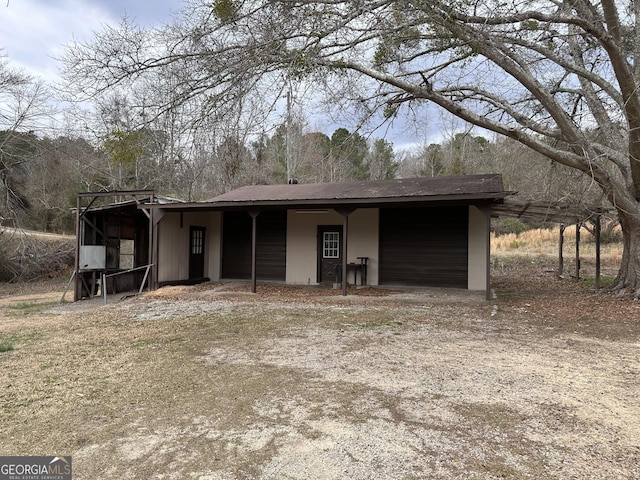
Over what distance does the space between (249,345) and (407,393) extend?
2.54 meters

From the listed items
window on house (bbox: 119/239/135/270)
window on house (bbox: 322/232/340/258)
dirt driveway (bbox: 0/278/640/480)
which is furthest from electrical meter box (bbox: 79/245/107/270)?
window on house (bbox: 322/232/340/258)

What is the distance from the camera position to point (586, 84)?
10219mm

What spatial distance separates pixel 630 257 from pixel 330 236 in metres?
Result: 7.65

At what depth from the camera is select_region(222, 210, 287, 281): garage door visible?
531 inches

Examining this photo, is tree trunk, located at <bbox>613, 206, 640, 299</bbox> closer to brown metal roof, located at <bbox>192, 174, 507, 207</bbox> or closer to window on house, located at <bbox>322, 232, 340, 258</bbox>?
brown metal roof, located at <bbox>192, 174, 507, 207</bbox>

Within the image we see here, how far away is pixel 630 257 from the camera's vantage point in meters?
9.63

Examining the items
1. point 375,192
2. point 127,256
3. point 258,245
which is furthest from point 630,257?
point 127,256

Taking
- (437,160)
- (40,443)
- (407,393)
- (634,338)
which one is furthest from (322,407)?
(437,160)

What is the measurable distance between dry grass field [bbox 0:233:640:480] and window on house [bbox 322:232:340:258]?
509cm

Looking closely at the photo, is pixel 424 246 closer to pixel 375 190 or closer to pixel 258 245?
pixel 375 190

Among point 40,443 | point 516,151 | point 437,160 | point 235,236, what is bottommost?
point 40,443

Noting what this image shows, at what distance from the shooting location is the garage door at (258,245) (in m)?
13.5

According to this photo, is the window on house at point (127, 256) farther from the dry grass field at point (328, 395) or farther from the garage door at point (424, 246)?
the garage door at point (424, 246)

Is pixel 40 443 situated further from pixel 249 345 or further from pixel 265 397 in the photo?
pixel 249 345
